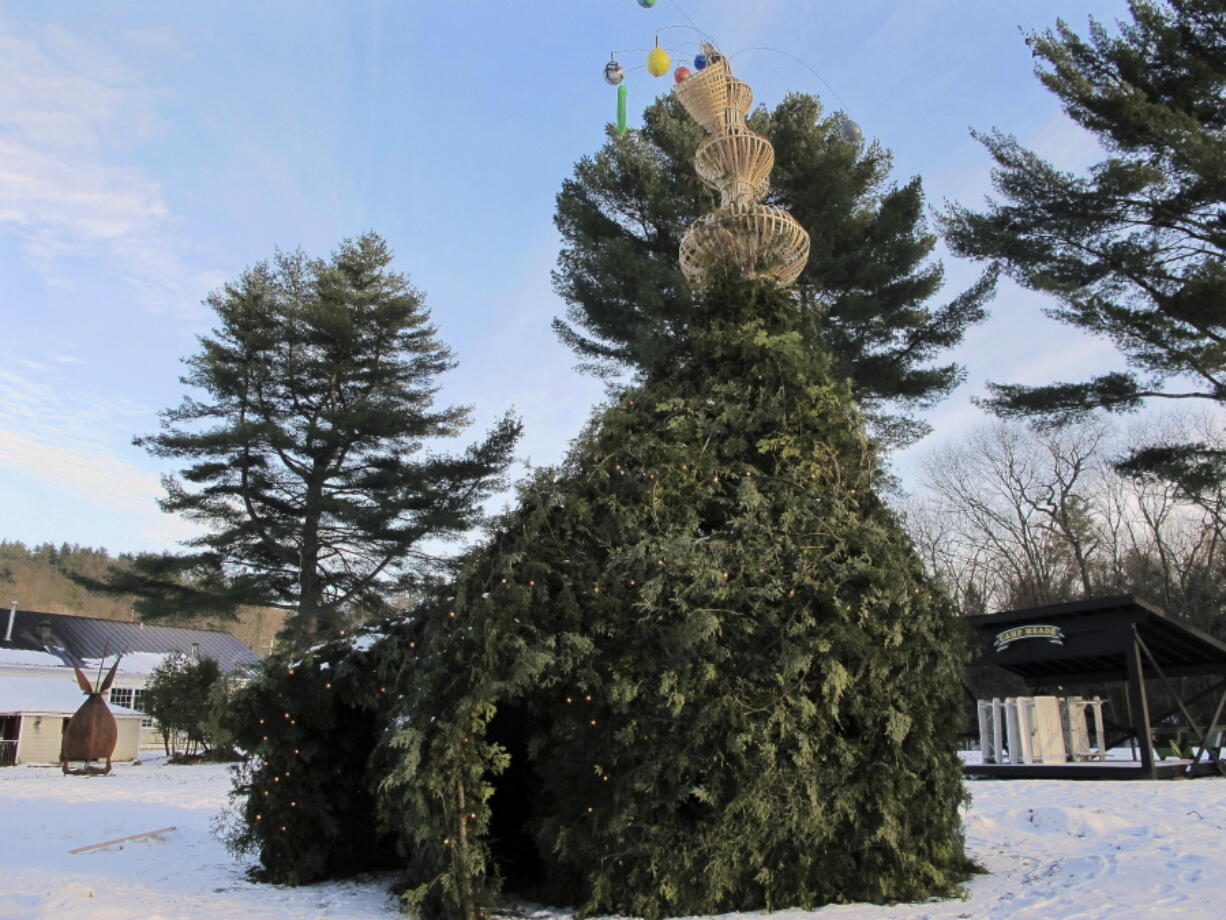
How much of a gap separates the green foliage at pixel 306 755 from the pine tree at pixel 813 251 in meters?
10.2

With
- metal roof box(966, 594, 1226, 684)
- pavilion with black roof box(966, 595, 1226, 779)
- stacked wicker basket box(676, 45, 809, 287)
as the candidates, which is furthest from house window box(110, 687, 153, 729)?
stacked wicker basket box(676, 45, 809, 287)

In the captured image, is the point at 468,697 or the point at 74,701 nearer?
the point at 468,697

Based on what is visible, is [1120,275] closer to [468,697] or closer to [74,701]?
[468,697]

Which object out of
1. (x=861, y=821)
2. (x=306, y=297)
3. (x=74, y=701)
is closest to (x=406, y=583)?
(x=306, y=297)

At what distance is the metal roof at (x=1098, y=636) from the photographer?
1205 centimetres

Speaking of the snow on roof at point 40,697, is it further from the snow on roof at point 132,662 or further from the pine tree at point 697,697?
the pine tree at point 697,697

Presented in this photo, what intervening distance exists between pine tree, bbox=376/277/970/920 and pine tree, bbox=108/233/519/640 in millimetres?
17074

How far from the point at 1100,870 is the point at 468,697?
179 inches

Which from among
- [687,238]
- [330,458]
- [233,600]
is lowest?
[233,600]

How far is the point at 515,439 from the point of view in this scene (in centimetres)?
2397

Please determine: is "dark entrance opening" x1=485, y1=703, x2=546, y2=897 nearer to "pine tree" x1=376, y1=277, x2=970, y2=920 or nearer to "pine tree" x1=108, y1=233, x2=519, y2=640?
"pine tree" x1=376, y1=277, x2=970, y2=920

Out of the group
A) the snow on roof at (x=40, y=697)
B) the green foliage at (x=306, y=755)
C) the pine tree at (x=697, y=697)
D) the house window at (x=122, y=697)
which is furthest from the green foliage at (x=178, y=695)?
the pine tree at (x=697, y=697)

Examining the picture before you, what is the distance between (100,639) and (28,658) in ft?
15.8

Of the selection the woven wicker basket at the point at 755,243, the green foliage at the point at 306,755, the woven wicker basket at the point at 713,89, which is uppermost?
the woven wicker basket at the point at 713,89
